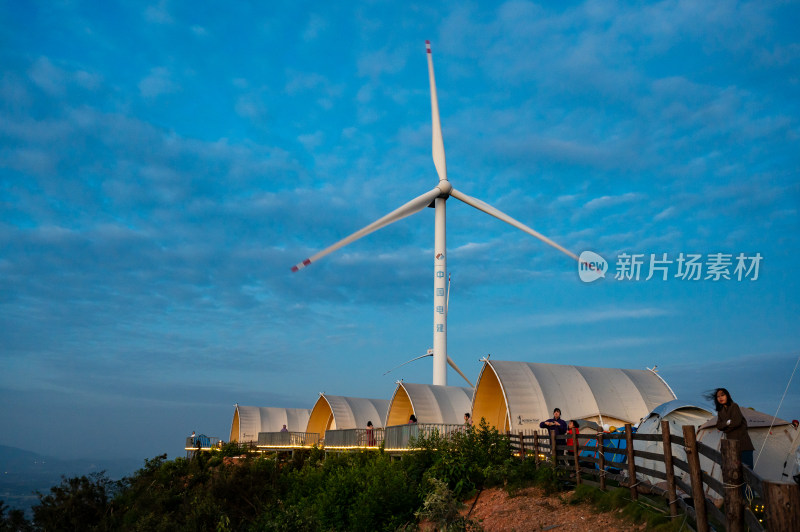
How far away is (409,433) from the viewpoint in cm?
3081

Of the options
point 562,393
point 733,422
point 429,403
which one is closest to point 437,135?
point 429,403

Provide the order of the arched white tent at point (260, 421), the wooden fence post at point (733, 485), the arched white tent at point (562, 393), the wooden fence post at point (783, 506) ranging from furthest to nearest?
the arched white tent at point (260, 421) < the arched white tent at point (562, 393) < the wooden fence post at point (733, 485) < the wooden fence post at point (783, 506)

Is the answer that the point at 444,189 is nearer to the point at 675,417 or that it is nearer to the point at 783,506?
the point at 675,417

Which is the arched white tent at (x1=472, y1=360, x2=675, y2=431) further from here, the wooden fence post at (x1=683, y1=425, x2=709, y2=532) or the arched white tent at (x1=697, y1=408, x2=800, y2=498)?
the wooden fence post at (x1=683, y1=425, x2=709, y2=532)

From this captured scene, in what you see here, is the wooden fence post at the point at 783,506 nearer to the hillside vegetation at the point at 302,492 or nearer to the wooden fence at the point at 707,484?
the wooden fence at the point at 707,484

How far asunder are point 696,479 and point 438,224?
43.3 m

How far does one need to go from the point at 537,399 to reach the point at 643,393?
30.6ft

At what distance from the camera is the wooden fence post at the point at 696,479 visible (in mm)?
11312

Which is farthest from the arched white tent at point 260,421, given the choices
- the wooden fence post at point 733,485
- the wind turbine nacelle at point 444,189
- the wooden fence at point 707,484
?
the wooden fence post at point 733,485

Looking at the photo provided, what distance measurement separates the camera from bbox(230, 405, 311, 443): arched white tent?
68125 mm

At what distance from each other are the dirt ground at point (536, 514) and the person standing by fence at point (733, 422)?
2.86 metres

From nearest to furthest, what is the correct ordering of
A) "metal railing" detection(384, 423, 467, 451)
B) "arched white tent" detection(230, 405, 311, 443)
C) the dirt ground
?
the dirt ground < "metal railing" detection(384, 423, 467, 451) < "arched white tent" detection(230, 405, 311, 443)

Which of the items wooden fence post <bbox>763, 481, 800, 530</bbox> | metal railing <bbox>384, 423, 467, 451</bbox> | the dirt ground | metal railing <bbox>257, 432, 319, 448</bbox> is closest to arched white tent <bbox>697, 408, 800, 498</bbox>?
the dirt ground

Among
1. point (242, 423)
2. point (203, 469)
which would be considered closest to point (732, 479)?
point (203, 469)
